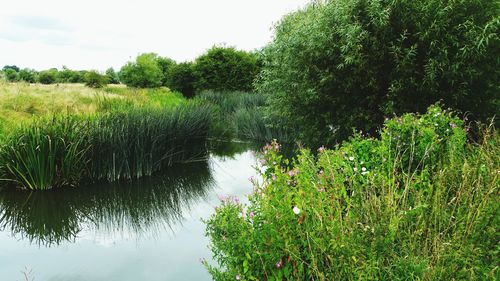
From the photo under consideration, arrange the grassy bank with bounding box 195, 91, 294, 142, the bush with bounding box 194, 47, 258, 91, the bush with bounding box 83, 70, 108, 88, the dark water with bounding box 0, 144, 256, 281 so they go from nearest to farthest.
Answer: the dark water with bounding box 0, 144, 256, 281 < the grassy bank with bounding box 195, 91, 294, 142 < the bush with bounding box 194, 47, 258, 91 < the bush with bounding box 83, 70, 108, 88

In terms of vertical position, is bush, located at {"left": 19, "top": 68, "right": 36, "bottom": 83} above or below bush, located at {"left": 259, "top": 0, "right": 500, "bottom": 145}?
above

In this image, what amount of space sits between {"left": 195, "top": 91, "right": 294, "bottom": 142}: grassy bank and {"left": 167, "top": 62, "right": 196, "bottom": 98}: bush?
7103 mm

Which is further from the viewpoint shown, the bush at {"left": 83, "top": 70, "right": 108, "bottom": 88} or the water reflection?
the bush at {"left": 83, "top": 70, "right": 108, "bottom": 88}

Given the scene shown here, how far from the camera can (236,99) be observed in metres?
19.0

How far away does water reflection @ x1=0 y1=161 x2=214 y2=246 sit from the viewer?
6109mm

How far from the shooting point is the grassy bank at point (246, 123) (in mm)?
13766

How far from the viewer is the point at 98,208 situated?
6.99 meters

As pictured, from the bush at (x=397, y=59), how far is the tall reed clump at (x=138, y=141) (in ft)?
10.6

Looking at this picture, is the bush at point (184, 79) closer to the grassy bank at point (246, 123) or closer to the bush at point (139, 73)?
the grassy bank at point (246, 123)

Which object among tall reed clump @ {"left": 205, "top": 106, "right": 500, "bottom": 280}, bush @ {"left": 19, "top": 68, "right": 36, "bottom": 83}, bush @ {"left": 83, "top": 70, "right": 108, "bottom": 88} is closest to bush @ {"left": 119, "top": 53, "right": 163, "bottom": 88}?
bush @ {"left": 83, "top": 70, "right": 108, "bottom": 88}

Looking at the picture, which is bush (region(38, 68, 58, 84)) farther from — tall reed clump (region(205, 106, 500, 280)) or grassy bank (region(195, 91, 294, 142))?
tall reed clump (region(205, 106, 500, 280))

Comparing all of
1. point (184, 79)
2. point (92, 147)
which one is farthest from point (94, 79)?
point (92, 147)

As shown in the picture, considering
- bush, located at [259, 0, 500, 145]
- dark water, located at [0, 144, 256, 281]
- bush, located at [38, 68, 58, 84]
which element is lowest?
dark water, located at [0, 144, 256, 281]

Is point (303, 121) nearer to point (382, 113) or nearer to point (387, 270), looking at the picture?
point (382, 113)
